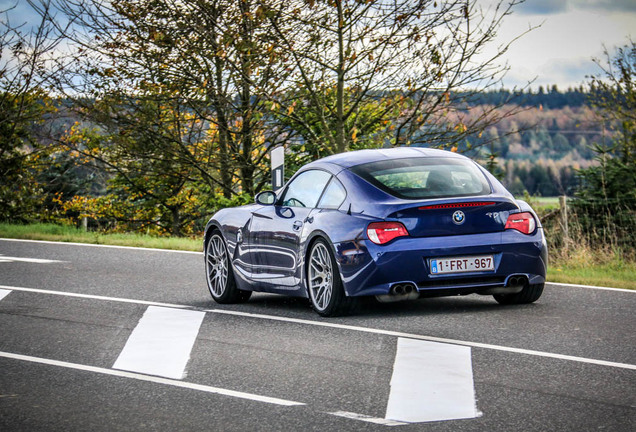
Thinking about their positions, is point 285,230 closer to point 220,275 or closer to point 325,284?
point 325,284

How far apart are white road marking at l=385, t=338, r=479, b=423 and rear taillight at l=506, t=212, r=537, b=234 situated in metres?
A: 1.84

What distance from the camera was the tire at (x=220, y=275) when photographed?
36.0 ft

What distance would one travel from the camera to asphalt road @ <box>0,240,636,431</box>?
218 inches

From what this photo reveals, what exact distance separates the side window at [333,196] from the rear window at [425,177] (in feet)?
0.73

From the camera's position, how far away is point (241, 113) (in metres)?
22.8

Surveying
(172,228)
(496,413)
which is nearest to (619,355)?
(496,413)

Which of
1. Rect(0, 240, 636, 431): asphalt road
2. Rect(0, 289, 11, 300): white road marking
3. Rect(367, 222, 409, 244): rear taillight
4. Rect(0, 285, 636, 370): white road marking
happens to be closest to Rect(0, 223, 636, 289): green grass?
Rect(0, 240, 636, 431): asphalt road

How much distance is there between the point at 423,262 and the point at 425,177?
99cm

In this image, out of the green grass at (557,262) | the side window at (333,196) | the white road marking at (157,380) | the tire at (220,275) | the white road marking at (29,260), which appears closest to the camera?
the white road marking at (157,380)

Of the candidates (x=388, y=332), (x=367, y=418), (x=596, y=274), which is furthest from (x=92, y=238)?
(x=367, y=418)

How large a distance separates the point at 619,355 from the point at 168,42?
16.1 m

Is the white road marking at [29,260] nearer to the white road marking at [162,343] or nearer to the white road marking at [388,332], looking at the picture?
the white road marking at [388,332]

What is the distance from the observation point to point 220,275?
1113 cm

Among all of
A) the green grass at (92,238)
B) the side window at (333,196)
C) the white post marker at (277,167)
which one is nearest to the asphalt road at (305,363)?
the side window at (333,196)
